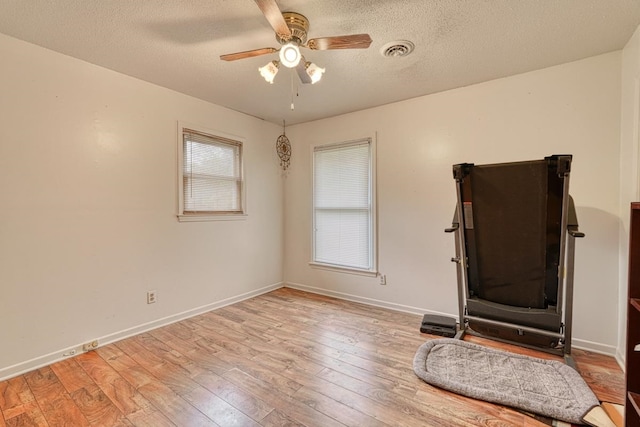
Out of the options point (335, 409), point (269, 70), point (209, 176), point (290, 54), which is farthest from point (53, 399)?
point (290, 54)

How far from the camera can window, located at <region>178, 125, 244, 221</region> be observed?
3.21m

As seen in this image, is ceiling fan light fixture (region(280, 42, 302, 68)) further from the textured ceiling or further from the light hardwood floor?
the light hardwood floor

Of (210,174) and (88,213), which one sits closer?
(88,213)

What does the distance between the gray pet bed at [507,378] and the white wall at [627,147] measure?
0.62 meters

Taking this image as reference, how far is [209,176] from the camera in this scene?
3.46 meters

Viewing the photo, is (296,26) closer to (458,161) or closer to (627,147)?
(458,161)

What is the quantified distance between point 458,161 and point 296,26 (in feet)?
6.81

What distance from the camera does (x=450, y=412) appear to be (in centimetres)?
170

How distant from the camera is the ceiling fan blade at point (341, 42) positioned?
1.73 metres

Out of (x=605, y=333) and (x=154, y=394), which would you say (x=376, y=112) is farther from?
(x=154, y=394)

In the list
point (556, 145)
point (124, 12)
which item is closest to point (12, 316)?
point (124, 12)

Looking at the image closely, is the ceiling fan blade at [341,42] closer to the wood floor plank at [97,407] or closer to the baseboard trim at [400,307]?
the wood floor plank at [97,407]

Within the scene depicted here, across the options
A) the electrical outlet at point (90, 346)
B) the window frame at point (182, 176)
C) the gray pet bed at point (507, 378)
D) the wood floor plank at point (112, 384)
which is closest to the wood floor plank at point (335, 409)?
the gray pet bed at point (507, 378)

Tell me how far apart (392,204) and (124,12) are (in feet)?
9.60
